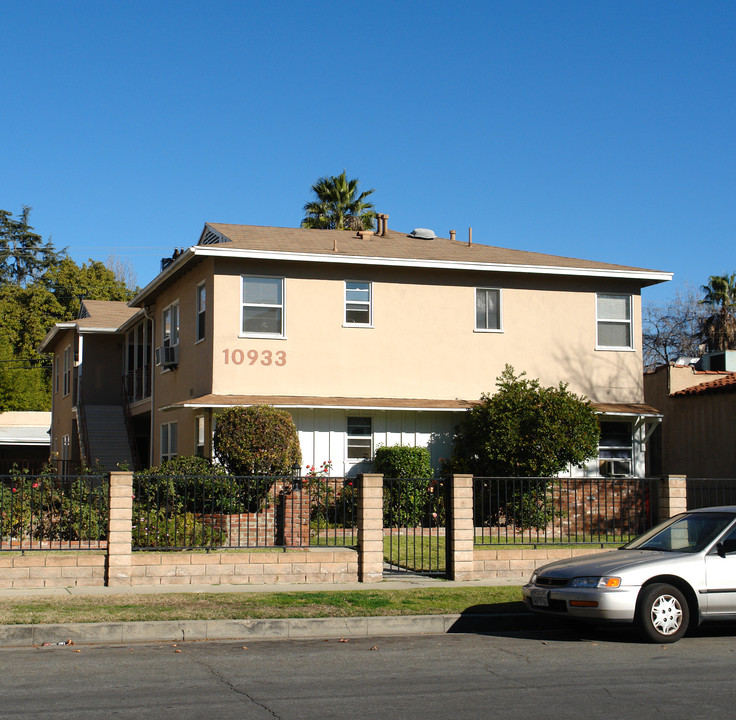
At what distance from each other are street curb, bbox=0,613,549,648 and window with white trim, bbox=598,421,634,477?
42.6 feet

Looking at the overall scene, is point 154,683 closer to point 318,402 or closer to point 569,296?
point 318,402

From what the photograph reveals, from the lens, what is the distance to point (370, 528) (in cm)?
1428

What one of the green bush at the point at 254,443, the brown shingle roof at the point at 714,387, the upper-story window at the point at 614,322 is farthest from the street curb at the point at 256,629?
the brown shingle roof at the point at 714,387

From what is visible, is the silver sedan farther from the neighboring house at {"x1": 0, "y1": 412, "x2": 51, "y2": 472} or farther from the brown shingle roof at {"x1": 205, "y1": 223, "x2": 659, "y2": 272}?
the neighboring house at {"x1": 0, "y1": 412, "x2": 51, "y2": 472}

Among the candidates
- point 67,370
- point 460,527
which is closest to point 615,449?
point 460,527

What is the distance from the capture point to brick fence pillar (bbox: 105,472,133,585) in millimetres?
13508

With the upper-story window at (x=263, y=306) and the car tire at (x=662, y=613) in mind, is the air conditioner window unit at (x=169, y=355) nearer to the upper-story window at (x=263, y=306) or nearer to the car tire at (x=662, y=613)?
the upper-story window at (x=263, y=306)

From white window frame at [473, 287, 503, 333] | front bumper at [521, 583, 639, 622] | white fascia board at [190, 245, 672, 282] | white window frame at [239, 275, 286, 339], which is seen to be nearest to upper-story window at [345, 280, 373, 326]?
white fascia board at [190, 245, 672, 282]

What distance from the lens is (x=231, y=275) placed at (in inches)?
867

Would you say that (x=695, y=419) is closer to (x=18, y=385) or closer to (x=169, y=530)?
(x=169, y=530)

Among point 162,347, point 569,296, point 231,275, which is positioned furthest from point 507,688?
point 162,347

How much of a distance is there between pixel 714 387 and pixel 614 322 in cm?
318

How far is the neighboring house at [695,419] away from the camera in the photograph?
81.9 feet

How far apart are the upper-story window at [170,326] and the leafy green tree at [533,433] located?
8.75 metres
